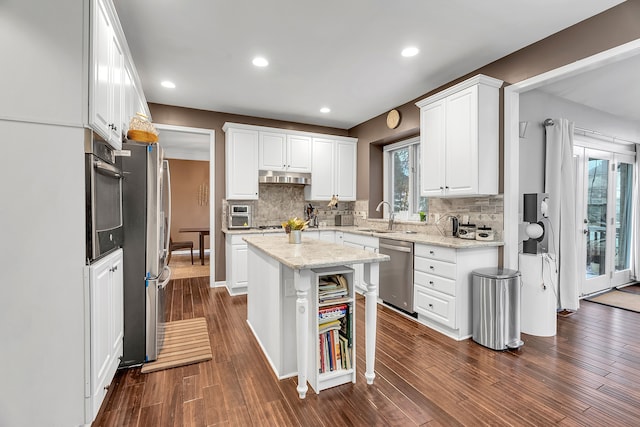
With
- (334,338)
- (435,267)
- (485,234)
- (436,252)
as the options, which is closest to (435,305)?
(435,267)

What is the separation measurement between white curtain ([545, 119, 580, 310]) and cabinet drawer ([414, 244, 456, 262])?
4.76ft

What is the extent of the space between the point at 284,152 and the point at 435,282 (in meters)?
3.03

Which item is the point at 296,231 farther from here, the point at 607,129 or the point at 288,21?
the point at 607,129

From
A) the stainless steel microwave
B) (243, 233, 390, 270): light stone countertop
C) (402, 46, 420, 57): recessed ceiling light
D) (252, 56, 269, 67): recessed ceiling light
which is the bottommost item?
(243, 233, 390, 270): light stone countertop

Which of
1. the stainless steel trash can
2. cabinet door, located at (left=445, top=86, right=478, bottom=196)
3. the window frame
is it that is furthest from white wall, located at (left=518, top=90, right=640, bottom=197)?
the window frame

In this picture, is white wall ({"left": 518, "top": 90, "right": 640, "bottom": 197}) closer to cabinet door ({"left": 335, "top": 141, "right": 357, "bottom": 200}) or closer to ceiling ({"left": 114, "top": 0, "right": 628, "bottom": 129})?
ceiling ({"left": 114, "top": 0, "right": 628, "bottom": 129})

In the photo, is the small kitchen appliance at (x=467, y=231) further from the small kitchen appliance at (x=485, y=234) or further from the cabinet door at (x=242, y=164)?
the cabinet door at (x=242, y=164)

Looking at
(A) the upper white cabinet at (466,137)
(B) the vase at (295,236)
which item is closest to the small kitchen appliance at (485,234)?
(A) the upper white cabinet at (466,137)

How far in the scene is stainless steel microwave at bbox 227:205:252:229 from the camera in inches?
183

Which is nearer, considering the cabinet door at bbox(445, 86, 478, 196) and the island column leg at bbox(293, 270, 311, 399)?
the island column leg at bbox(293, 270, 311, 399)

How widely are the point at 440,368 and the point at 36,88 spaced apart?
9.99 ft

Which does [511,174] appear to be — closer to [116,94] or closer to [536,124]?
[536,124]

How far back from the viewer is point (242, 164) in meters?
4.64

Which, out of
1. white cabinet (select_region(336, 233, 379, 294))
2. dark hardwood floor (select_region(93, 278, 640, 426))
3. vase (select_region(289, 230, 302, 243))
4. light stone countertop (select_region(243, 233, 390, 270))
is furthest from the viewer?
white cabinet (select_region(336, 233, 379, 294))
